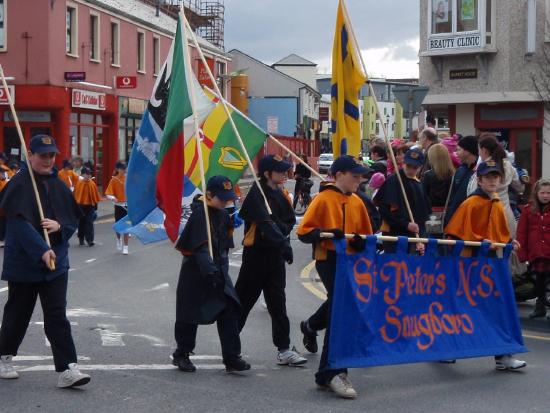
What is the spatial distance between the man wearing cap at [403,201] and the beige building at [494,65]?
18.4 m

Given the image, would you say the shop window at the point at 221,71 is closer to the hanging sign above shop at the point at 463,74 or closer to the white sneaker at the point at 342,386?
the hanging sign above shop at the point at 463,74

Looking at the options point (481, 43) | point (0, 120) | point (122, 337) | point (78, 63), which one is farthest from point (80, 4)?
point (122, 337)

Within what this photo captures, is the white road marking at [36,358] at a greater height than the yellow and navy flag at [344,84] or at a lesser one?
lesser

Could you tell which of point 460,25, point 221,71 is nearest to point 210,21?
point 221,71

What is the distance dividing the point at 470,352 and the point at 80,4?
2909cm

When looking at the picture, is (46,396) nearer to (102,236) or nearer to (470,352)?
(470,352)

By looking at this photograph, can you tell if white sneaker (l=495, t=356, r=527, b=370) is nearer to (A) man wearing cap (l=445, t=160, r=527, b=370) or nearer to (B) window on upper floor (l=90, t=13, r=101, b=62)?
(A) man wearing cap (l=445, t=160, r=527, b=370)

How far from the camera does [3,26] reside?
32.5m

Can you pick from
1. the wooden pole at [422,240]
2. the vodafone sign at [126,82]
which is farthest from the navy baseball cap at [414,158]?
the vodafone sign at [126,82]

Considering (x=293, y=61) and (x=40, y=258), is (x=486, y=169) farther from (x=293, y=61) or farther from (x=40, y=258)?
(x=293, y=61)

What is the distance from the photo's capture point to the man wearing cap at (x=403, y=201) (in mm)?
8891

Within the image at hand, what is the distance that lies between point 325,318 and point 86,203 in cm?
1231

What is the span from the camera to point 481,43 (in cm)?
2706

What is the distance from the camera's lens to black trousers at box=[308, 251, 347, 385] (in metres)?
7.18
